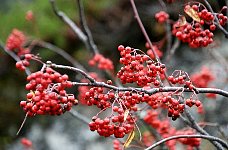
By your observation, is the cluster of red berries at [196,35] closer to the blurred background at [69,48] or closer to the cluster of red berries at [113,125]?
the cluster of red berries at [113,125]

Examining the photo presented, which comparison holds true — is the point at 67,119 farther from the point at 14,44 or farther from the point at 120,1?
the point at 14,44

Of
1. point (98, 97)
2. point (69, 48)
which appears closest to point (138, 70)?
point (98, 97)

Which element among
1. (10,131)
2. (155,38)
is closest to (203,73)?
(155,38)

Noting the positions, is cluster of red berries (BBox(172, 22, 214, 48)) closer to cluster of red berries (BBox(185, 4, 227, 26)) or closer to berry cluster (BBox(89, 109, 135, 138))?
cluster of red berries (BBox(185, 4, 227, 26))

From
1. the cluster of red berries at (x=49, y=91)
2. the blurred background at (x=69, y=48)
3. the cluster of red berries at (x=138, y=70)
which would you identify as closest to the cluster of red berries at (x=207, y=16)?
the cluster of red berries at (x=138, y=70)

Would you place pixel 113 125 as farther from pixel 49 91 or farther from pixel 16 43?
pixel 16 43

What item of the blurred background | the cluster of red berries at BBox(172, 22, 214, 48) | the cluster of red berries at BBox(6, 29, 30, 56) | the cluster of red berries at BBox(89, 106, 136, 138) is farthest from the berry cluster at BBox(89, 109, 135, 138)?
the blurred background
